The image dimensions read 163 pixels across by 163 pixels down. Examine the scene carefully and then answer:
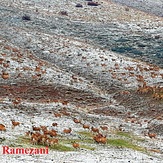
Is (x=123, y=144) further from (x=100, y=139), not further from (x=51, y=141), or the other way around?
(x=51, y=141)

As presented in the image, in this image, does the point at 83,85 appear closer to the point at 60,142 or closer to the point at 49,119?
the point at 49,119

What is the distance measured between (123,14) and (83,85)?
1429 inches

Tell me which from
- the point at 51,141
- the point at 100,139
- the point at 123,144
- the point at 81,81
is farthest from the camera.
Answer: the point at 81,81

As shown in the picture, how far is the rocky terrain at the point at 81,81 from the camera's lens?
22.5m

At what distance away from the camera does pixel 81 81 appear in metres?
39.5

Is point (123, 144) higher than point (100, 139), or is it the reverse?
point (100, 139)

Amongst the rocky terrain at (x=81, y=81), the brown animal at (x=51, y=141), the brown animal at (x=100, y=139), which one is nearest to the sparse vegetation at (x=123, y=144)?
the rocky terrain at (x=81, y=81)

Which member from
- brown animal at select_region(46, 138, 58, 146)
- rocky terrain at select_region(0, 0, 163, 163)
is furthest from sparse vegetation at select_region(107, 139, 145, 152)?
brown animal at select_region(46, 138, 58, 146)

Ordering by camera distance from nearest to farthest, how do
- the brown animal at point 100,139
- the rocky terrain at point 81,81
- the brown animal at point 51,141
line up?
the brown animal at point 51,141 → the rocky terrain at point 81,81 → the brown animal at point 100,139

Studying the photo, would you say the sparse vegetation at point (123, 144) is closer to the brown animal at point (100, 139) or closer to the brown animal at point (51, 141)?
the brown animal at point (100, 139)

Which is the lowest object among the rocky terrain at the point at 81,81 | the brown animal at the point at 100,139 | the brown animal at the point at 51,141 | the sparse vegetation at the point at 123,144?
the sparse vegetation at the point at 123,144

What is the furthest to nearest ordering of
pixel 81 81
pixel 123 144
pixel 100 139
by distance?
pixel 81 81 → pixel 123 144 → pixel 100 139

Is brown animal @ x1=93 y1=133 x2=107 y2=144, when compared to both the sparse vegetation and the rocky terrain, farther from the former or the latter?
the sparse vegetation

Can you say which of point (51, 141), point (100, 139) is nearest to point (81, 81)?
point (100, 139)
